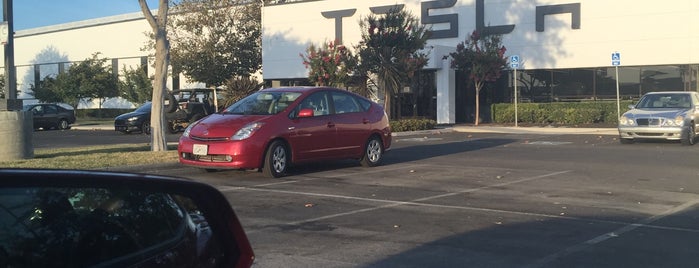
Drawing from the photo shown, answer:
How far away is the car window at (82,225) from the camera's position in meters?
2.10

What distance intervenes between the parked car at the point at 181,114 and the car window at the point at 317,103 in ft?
46.3

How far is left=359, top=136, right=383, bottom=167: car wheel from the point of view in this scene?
13.0 metres

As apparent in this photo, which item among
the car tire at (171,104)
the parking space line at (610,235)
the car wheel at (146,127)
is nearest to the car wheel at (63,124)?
the car wheel at (146,127)

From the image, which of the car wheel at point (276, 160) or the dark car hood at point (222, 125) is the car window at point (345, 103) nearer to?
the car wheel at point (276, 160)

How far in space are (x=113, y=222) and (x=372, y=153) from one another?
426 inches

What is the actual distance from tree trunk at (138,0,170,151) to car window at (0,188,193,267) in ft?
39.9

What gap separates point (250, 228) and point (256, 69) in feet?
122

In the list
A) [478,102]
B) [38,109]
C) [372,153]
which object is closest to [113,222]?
[372,153]

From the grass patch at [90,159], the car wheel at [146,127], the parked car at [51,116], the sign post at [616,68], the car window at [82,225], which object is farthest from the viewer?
the parked car at [51,116]

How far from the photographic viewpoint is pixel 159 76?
1439cm

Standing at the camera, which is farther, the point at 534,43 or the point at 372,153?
the point at 534,43

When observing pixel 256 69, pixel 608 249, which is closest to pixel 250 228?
pixel 608 249

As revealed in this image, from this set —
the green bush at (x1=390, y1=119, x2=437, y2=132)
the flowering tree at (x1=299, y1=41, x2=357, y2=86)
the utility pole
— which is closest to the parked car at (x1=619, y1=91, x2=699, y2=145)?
the green bush at (x1=390, y1=119, x2=437, y2=132)

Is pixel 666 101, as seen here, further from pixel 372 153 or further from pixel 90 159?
pixel 90 159
